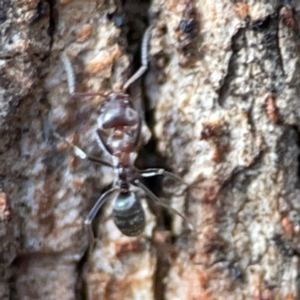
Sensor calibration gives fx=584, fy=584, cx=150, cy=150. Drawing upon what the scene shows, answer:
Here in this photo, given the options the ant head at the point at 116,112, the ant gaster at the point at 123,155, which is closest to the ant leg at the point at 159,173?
the ant gaster at the point at 123,155

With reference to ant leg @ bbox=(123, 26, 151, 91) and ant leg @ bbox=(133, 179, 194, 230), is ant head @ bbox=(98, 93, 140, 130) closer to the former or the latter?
ant leg @ bbox=(123, 26, 151, 91)

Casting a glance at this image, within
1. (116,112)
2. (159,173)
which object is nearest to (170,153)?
(159,173)

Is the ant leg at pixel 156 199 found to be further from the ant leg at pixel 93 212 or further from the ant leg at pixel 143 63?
the ant leg at pixel 143 63

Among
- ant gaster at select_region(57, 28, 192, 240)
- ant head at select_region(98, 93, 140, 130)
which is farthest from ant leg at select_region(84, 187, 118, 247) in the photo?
ant head at select_region(98, 93, 140, 130)

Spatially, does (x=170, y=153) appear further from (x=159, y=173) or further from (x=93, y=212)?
(x=93, y=212)

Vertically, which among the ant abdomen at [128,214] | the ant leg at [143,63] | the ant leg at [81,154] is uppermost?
the ant leg at [143,63]

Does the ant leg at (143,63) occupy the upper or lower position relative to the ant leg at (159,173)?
upper
